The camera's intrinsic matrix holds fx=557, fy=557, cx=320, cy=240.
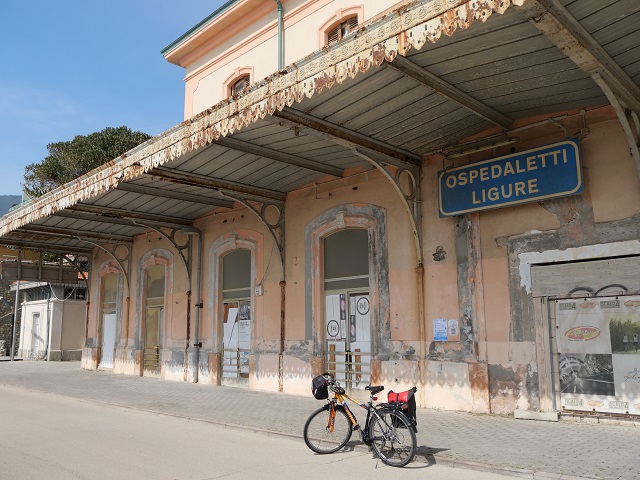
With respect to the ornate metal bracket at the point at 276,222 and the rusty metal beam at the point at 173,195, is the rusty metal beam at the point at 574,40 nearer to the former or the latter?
the ornate metal bracket at the point at 276,222

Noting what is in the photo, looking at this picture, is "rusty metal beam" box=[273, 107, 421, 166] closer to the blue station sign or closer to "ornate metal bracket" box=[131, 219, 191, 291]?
the blue station sign

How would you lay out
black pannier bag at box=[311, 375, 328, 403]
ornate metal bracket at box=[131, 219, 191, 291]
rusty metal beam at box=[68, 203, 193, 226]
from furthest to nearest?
ornate metal bracket at box=[131, 219, 191, 291] < rusty metal beam at box=[68, 203, 193, 226] < black pannier bag at box=[311, 375, 328, 403]

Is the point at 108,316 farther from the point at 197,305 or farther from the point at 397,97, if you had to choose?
the point at 397,97

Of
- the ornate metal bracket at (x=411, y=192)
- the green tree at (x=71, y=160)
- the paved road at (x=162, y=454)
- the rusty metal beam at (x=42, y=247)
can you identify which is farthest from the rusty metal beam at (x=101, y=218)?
the green tree at (x=71, y=160)

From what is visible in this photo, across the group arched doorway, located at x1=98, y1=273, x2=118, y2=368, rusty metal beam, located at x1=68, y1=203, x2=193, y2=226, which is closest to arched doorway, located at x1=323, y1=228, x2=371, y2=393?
rusty metal beam, located at x1=68, y1=203, x2=193, y2=226

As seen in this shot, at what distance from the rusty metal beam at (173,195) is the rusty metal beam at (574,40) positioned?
978cm

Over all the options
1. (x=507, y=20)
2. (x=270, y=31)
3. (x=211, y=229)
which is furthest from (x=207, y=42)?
(x=507, y=20)

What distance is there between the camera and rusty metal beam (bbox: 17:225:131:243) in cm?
1766

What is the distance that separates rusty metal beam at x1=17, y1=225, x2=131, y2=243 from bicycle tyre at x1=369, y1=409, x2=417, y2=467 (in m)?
14.7

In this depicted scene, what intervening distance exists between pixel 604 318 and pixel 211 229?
1102 cm

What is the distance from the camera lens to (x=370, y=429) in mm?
6848

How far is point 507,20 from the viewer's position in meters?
6.34

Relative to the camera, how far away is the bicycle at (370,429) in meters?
6.54

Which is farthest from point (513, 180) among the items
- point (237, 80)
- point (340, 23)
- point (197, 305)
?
point (237, 80)
